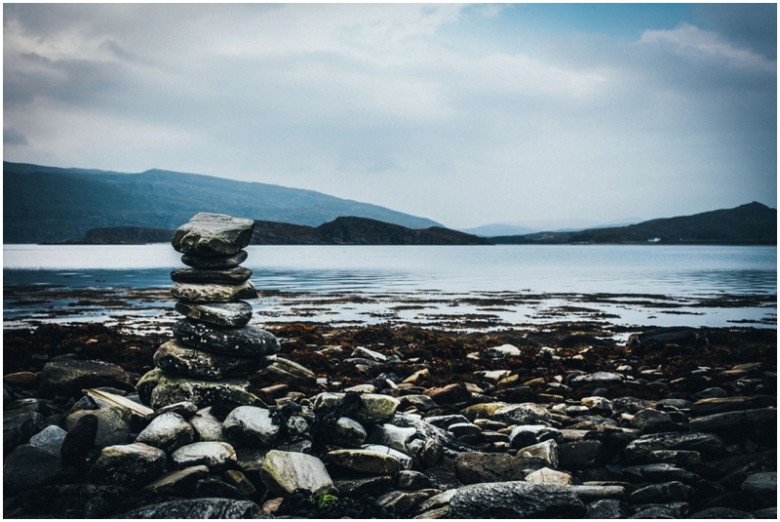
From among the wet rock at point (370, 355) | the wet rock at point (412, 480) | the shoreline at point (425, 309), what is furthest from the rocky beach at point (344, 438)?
the shoreline at point (425, 309)

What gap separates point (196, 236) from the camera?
10.9m

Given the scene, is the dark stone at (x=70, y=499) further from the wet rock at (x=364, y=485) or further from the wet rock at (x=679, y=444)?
the wet rock at (x=679, y=444)

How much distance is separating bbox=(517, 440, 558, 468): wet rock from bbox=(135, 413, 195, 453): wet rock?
5.15 metres

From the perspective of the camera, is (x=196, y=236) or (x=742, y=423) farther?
(x=196, y=236)

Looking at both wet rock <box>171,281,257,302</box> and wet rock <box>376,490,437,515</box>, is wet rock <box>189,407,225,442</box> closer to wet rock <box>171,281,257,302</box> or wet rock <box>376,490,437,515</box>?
wet rock <box>171,281,257,302</box>

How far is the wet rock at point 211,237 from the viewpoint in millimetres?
10859

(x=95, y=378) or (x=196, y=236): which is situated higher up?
(x=196, y=236)

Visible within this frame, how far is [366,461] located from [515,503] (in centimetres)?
223

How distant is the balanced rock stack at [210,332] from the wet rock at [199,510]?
3.19 metres

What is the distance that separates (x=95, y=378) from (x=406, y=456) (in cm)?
729

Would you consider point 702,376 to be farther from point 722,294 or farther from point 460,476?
point 722,294

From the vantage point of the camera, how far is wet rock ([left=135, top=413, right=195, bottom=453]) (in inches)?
322

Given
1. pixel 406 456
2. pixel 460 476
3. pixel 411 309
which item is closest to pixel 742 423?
pixel 460 476

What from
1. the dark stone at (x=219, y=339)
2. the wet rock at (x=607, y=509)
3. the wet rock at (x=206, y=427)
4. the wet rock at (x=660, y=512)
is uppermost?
the dark stone at (x=219, y=339)
